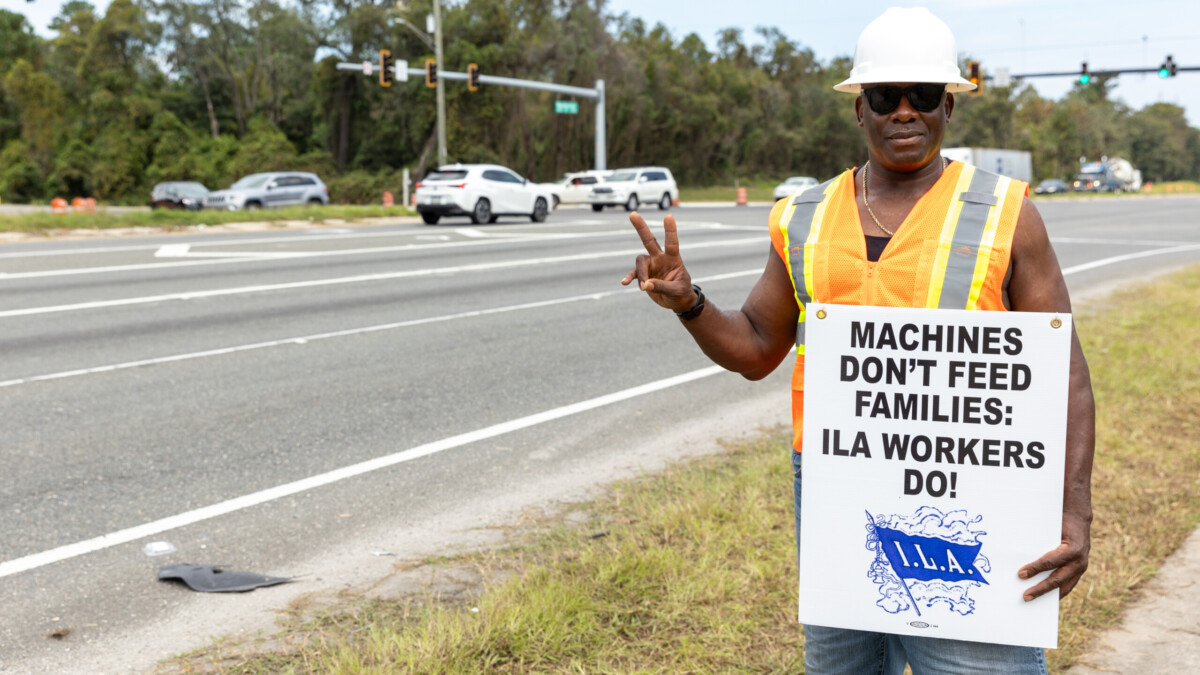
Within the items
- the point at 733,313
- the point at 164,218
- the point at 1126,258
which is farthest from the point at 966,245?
the point at 164,218

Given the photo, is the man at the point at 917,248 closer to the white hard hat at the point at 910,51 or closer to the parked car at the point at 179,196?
the white hard hat at the point at 910,51

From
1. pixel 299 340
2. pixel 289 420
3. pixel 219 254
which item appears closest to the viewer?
pixel 289 420

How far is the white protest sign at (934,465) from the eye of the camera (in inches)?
77.0

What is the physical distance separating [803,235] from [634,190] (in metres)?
33.8

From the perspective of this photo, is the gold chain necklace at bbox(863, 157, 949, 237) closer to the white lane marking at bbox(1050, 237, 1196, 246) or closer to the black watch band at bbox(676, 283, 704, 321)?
the black watch band at bbox(676, 283, 704, 321)

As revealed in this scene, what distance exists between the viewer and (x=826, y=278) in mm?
2141

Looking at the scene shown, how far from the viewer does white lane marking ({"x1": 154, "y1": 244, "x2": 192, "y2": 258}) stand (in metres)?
16.7

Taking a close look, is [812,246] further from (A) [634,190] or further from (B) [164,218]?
(A) [634,190]

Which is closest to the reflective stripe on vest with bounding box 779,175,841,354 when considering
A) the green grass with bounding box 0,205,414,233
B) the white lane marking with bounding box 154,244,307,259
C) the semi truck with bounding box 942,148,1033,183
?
the white lane marking with bounding box 154,244,307,259

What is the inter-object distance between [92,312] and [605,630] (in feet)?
29.8

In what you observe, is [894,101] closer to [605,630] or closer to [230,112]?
[605,630]

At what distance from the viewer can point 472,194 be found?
2477 centimetres

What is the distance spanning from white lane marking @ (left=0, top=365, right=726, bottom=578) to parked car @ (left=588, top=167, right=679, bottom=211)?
2770cm

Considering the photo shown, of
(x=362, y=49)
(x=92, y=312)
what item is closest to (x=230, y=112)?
(x=362, y=49)
